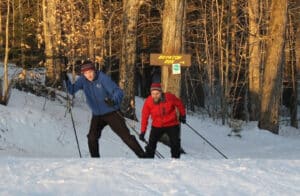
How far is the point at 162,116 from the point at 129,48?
651cm

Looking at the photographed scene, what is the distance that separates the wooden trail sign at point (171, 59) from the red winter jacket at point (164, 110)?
10.4 ft

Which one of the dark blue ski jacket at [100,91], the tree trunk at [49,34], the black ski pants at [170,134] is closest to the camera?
the dark blue ski jacket at [100,91]

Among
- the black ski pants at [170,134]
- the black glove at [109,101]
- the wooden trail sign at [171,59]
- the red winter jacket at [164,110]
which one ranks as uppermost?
the wooden trail sign at [171,59]

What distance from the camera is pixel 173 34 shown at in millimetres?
14766

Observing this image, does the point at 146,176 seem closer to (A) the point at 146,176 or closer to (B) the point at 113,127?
(A) the point at 146,176

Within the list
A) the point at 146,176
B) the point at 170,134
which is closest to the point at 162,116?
the point at 170,134

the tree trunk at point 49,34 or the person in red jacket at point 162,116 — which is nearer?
the person in red jacket at point 162,116

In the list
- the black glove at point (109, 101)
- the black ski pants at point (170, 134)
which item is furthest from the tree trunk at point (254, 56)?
the black glove at point (109, 101)

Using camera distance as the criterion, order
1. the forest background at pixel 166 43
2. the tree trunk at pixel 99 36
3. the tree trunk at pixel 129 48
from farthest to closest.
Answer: the tree trunk at pixel 99 36 < the tree trunk at pixel 129 48 < the forest background at pixel 166 43

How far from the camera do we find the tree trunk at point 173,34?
14.7 meters

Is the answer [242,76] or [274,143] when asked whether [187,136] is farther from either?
[242,76]

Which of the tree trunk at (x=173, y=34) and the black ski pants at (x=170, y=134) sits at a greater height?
the tree trunk at (x=173, y=34)

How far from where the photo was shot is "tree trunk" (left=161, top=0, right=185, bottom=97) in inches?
580

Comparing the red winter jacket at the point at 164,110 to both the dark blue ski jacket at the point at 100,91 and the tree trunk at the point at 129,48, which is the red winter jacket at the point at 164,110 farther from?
the tree trunk at the point at 129,48
